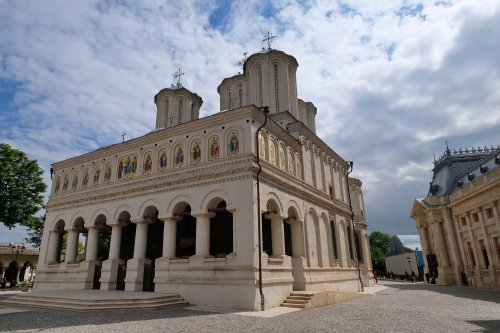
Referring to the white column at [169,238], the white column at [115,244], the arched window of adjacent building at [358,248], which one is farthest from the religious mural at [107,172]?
the arched window of adjacent building at [358,248]

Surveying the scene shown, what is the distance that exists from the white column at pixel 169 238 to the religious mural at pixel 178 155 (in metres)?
3.12

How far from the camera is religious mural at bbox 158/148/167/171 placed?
19.4m

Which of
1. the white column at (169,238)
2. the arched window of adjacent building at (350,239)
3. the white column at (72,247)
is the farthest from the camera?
the arched window of adjacent building at (350,239)

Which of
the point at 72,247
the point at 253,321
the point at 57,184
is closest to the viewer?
the point at 253,321

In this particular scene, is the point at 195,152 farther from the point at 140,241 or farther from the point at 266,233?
the point at 266,233

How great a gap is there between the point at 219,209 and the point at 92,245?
1029 cm

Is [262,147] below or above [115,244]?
above

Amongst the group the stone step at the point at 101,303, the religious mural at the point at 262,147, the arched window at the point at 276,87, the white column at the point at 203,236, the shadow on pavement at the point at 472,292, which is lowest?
the shadow on pavement at the point at 472,292

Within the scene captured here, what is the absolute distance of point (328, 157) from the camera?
26875 mm

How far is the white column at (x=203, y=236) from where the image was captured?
16.2 m

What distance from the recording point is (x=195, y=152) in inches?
725

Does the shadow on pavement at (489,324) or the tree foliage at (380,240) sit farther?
the tree foliage at (380,240)

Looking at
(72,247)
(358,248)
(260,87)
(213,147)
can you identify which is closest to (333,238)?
(358,248)

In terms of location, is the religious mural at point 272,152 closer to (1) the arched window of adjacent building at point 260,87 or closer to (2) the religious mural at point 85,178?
(1) the arched window of adjacent building at point 260,87
